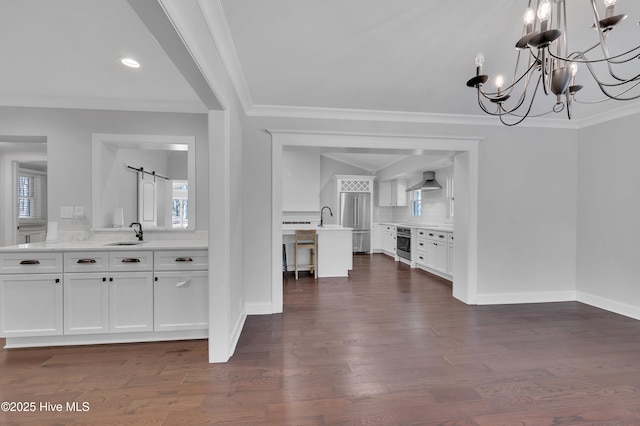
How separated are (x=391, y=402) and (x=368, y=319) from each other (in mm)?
1324

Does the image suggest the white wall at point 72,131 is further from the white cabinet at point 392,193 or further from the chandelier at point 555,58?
the white cabinet at point 392,193

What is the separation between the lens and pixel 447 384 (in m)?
1.93

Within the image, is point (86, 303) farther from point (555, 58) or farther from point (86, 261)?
point (555, 58)

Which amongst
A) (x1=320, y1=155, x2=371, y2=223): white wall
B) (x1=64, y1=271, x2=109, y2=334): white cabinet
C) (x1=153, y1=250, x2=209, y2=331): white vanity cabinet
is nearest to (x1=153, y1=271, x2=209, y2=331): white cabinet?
(x1=153, y1=250, x2=209, y2=331): white vanity cabinet

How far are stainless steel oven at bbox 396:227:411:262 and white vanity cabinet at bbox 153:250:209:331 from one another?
4720mm

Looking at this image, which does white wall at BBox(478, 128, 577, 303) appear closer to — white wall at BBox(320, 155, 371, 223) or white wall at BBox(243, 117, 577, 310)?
white wall at BBox(243, 117, 577, 310)

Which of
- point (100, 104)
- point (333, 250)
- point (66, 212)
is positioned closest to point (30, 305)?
point (66, 212)

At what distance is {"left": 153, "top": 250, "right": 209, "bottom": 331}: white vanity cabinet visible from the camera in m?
2.53

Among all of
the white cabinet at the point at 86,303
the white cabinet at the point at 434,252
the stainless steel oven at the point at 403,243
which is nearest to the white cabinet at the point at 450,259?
the white cabinet at the point at 434,252

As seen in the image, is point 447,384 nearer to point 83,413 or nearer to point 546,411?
point 546,411

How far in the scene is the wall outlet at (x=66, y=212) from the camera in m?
2.95

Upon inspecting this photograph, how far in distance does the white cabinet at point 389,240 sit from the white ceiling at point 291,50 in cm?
436

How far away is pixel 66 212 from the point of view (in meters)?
2.95

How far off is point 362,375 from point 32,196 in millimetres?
6964
